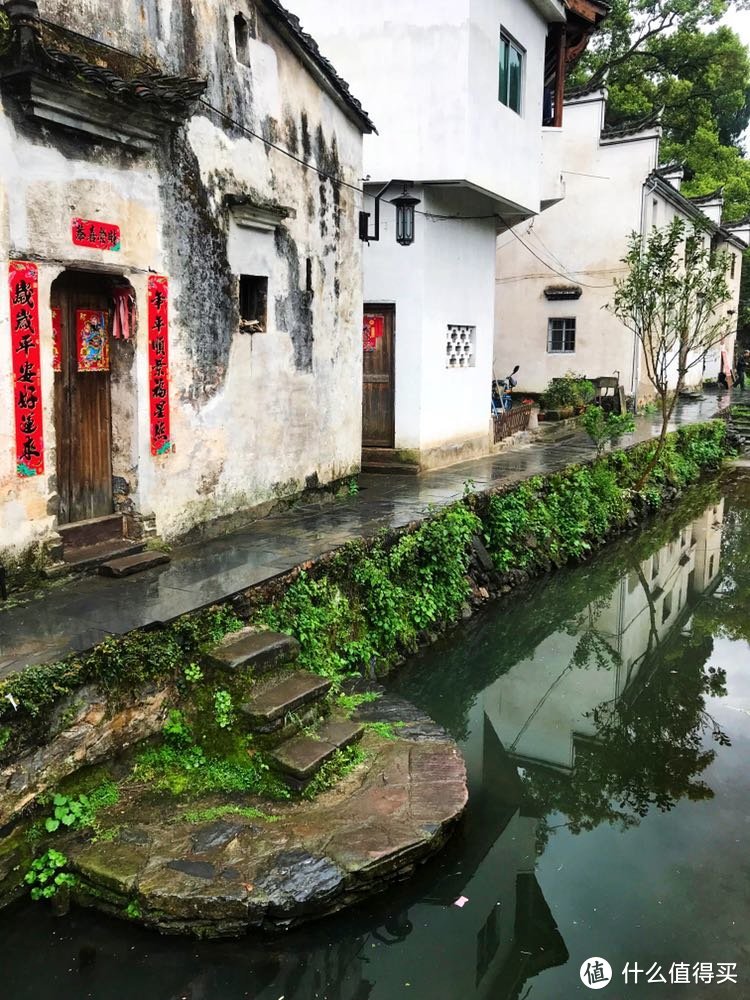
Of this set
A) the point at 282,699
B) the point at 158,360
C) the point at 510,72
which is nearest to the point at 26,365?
the point at 158,360

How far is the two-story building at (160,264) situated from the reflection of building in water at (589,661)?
3551 millimetres

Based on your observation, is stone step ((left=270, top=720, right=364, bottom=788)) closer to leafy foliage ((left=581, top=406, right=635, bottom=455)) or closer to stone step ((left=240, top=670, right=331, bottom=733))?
stone step ((left=240, top=670, right=331, bottom=733))

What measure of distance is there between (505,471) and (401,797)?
28.3 feet

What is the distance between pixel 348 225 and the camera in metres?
10.9

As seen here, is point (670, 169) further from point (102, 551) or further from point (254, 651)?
point (254, 651)

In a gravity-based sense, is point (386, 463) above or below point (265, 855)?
above

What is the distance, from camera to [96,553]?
24.2 ft

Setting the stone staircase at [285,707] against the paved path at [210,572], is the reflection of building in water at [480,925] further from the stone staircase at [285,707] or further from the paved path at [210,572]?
the paved path at [210,572]

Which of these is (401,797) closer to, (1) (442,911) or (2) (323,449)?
(1) (442,911)

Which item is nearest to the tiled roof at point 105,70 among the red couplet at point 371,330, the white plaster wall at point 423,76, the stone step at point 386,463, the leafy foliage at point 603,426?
the white plaster wall at point 423,76

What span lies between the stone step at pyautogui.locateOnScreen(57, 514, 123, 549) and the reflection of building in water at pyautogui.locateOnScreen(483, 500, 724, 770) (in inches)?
156

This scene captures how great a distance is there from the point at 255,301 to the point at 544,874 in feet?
21.3

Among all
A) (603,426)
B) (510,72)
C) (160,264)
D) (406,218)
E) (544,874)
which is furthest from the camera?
(603,426)

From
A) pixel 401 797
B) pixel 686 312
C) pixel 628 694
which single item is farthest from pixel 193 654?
pixel 686 312
